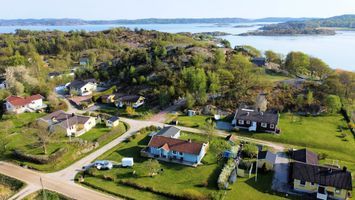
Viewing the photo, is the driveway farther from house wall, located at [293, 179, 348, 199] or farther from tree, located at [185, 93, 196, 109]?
tree, located at [185, 93, 196, 109]

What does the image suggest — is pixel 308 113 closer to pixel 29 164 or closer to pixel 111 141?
pixel 111 141

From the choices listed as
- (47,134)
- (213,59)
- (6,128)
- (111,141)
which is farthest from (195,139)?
(213,59)

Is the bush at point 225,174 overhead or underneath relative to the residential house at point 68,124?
underneath

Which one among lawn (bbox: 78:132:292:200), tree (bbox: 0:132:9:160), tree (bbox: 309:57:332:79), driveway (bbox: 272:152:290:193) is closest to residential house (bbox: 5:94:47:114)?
tree (bbox: 0:132:9:160)

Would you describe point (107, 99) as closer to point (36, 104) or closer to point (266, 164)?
point (36, 104)

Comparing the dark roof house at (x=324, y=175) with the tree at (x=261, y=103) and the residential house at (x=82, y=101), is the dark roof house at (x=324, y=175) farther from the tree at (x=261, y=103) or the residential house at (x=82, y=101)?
the residential house at (x=82, y=101)

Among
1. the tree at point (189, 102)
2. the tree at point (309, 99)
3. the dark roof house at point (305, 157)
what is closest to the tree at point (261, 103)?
the tree at point (309, 99)
